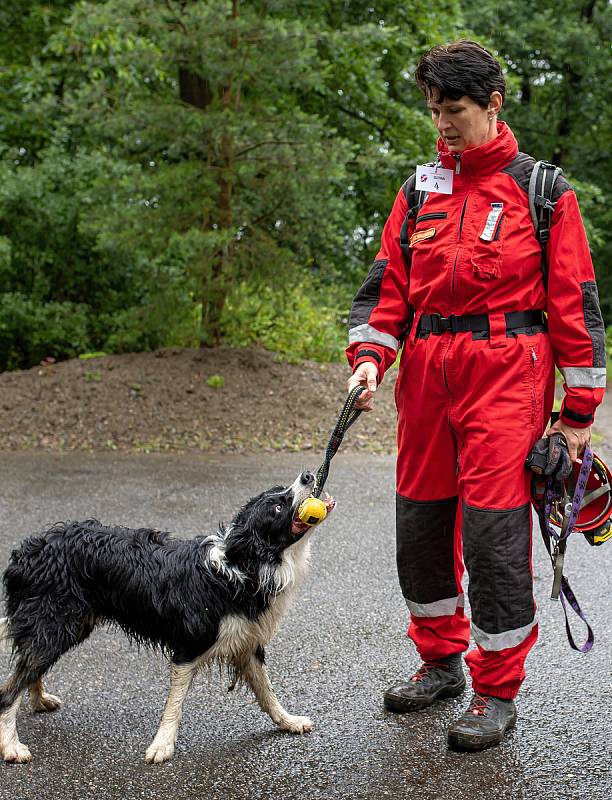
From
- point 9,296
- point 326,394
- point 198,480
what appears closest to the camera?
point 198,480

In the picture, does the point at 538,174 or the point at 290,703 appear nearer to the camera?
the point at 538,174

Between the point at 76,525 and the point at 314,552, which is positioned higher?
the point at 76,525

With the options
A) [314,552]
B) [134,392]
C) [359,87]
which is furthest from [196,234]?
[359,87]

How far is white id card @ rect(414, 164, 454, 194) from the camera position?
346cm

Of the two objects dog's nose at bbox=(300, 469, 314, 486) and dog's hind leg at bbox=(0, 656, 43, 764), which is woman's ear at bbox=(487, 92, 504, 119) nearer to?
dog's nose at bbox=(300, 469, 314, 486)

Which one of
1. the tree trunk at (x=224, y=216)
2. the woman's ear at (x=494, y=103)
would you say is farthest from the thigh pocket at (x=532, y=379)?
the tree trunk at (x=224, y=216)

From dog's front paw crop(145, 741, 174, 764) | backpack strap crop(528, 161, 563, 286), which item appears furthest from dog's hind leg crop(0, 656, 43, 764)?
backpack strap crop(528, 161, 563, 286)

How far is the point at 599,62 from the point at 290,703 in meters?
19.4

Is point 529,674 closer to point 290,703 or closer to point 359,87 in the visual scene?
point 290,703

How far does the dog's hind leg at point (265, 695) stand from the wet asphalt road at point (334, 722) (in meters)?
0.05

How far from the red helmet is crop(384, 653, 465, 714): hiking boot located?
81cm

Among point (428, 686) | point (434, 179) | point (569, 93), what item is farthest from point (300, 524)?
point (569, 93)

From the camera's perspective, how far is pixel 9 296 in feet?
34.6

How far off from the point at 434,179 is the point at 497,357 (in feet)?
2.45
